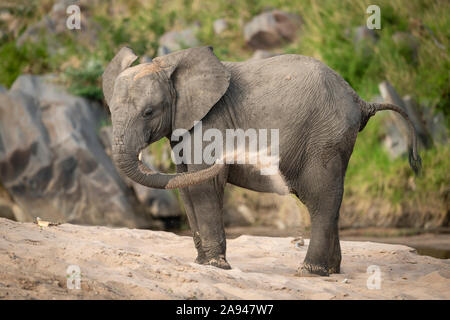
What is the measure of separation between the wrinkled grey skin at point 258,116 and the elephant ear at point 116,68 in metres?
0.02

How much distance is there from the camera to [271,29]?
19.9 meters

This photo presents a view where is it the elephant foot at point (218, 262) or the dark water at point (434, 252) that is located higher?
the elephant foot at point (218, 262)

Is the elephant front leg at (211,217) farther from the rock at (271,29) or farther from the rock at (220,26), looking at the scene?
the rock at (220,26)

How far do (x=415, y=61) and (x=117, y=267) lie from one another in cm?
1282

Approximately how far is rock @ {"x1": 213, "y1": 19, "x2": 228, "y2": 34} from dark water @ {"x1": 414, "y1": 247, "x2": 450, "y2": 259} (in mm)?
10939

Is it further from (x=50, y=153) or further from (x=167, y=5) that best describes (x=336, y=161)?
(x=167, y=5)

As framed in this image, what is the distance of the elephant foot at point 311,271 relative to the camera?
797cm

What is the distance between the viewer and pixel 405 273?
8.55 m

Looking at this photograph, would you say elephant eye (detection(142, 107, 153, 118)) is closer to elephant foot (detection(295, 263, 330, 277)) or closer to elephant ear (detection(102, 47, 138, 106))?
elephant ear (detection(102, 47, 138, 106))

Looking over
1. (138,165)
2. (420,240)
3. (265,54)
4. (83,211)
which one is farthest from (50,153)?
(138,165)

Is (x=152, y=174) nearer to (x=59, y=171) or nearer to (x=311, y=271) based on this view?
(x=311, y=271)

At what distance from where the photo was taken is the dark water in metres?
11.0

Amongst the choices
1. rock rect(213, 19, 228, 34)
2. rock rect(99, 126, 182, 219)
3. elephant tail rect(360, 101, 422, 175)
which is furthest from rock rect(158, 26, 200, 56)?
elephant tail rect(360, 101, 422, 175)

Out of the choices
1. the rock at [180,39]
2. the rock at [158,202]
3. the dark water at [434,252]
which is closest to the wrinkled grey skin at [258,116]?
the dark water at [434,252]
